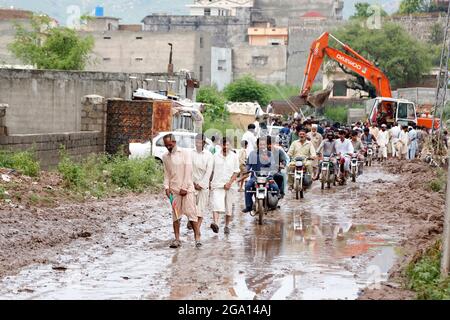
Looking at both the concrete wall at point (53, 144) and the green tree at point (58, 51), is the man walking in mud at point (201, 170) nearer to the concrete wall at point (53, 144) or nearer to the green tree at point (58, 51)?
the concrete wall at point (53, 144)

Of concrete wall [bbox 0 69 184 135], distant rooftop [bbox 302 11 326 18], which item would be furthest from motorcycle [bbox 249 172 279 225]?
distant rooftop [bbox 302 11 326 18]

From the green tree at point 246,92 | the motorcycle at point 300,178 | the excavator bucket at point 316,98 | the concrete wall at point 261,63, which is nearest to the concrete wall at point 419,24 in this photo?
the concrete wall at point 261,63

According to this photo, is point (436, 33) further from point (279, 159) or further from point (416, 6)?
point (279, 159)

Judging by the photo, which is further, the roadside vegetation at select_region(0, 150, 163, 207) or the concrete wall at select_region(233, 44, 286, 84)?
the concrete wall at select_region(233, 44, 286, 84)

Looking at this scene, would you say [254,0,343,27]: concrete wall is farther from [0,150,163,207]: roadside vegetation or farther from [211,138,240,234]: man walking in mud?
[211,138,240,234]: man walking in mud

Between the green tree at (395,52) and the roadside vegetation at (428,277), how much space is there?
230ft

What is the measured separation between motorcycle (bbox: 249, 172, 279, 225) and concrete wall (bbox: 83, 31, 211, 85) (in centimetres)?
5122

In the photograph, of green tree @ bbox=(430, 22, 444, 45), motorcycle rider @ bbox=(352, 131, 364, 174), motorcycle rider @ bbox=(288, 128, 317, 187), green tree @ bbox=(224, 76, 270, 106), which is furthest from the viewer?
green tree @ bbox=(430, 22, 444, 45)

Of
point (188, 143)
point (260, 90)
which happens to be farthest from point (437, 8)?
point (188, 143)

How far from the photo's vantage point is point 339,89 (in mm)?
91312

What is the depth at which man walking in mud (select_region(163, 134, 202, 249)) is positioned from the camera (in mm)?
16062

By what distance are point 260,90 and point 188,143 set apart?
45.9 metres

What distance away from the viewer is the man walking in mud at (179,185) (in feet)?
52.7

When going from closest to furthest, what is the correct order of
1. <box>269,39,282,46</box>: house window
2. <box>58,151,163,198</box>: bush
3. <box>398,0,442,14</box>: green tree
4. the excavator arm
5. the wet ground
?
the wet ground → <box>58,151,163,198</box>: bush → the excavator arm → <box>269,39,282,46</box>: house window → <box>398,0,442,14</box>: green tree
